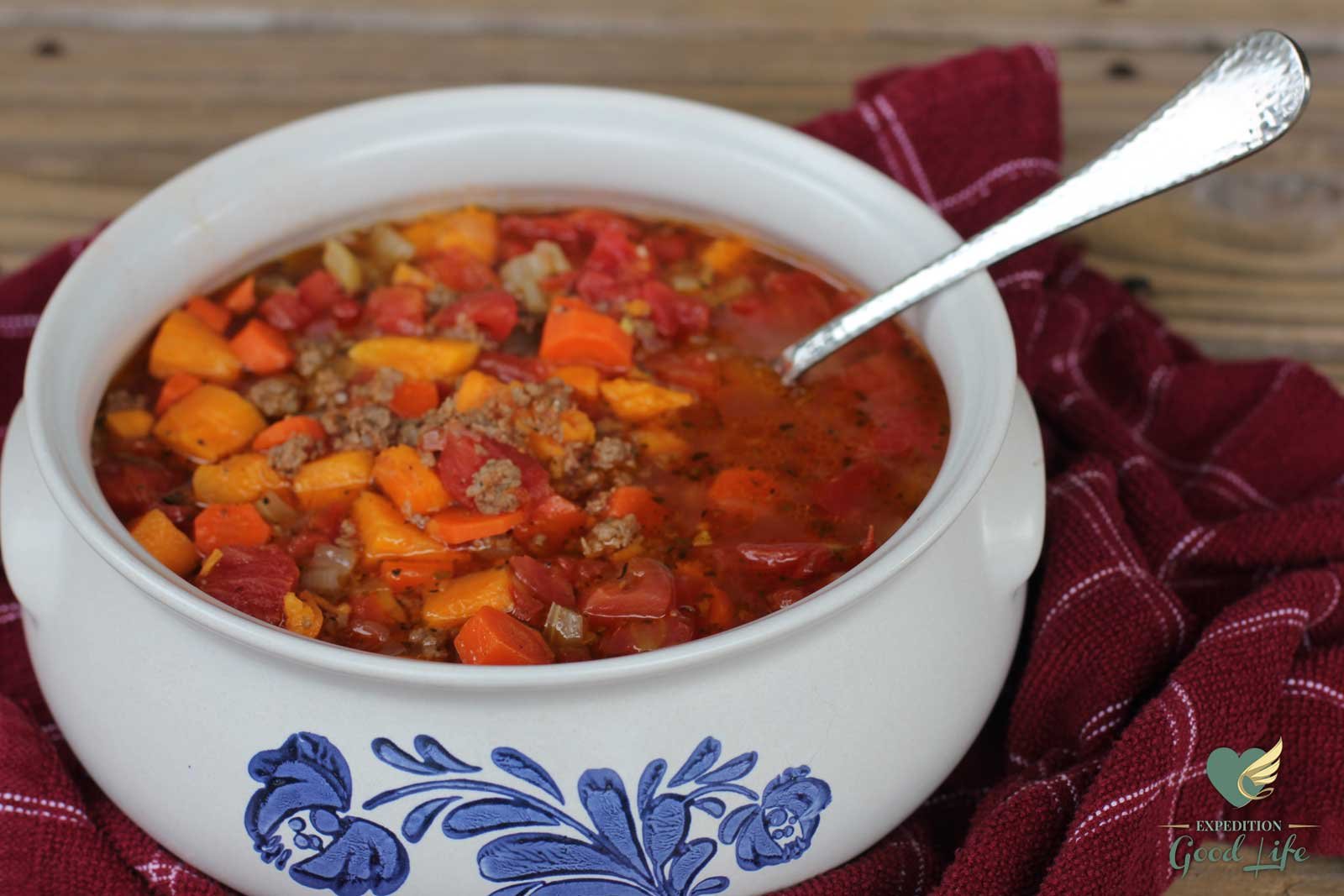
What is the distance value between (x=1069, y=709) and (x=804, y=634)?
665 millimetres

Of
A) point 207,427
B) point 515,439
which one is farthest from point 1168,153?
point 207,427

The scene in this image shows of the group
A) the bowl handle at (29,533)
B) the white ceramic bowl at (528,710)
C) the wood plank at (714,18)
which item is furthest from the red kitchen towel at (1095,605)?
Result: the wood plank at (714,18)

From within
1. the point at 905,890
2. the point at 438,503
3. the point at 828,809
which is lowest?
the point at 905,890

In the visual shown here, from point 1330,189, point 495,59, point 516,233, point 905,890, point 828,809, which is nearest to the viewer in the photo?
point 828,809

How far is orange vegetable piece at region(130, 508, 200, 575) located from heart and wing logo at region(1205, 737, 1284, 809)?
1.42 m

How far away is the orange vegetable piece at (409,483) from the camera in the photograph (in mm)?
2221

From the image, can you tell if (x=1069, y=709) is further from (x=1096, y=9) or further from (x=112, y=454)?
(x=1096, y=9)

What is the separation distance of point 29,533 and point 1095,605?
1.53m

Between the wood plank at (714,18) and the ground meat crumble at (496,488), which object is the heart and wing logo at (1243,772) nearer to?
the ground meat crumble at (496,488)

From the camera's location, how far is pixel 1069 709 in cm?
232

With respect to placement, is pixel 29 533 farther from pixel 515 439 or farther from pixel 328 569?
pixel 515 439

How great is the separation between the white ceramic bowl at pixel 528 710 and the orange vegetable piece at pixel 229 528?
18cm

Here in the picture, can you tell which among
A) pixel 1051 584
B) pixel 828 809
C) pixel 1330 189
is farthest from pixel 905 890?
pixel 1330 189

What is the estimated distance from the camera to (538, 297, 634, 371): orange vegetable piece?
250cm
